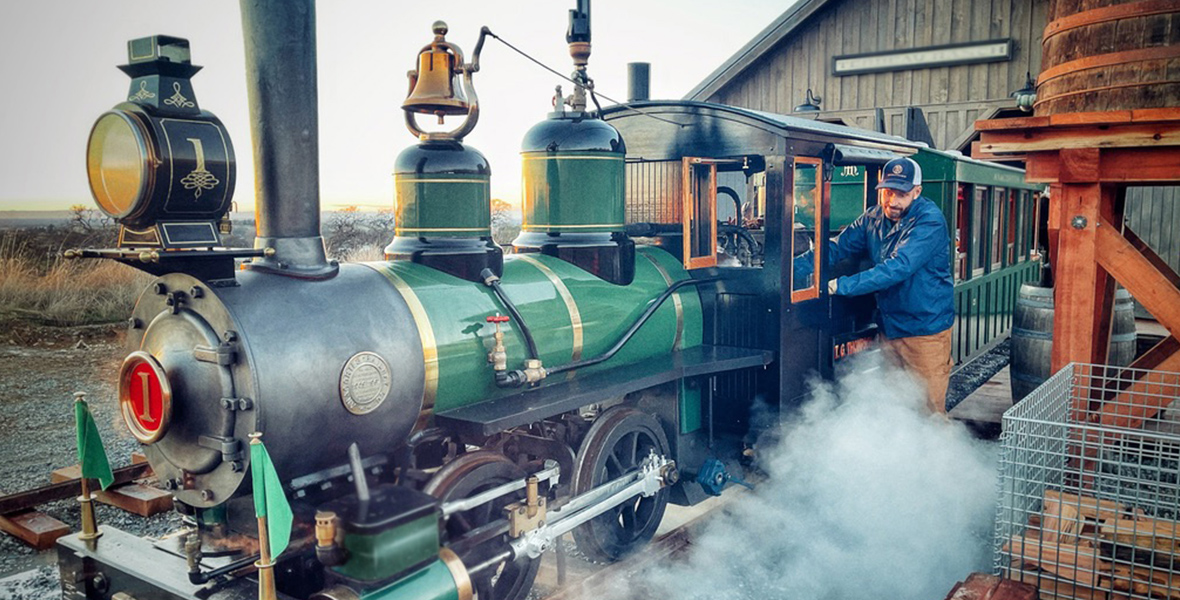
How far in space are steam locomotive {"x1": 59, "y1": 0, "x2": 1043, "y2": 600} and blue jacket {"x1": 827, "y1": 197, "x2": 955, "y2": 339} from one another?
0.39 meters

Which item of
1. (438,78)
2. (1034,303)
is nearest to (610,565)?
(438,78)

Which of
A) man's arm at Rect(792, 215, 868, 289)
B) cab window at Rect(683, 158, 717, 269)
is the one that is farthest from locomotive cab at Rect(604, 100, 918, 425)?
man's arm at Rect(792, 215, 868, 289)

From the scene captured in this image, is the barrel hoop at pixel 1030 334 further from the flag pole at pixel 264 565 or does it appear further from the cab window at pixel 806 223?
the flag pole at pixel 264 565

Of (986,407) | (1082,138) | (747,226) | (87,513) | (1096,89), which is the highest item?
(1096,89)

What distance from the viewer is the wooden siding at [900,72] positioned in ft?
38.3

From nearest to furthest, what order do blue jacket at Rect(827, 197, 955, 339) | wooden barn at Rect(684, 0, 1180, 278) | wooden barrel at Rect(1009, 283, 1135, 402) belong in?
blue jacket at Rect(827, 197, 955, 339) < wooden barrel at Rect(1009, 283, 1135, 402) < wooden barn at Rect(684, 0, 1180, 278)

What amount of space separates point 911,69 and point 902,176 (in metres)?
8.15

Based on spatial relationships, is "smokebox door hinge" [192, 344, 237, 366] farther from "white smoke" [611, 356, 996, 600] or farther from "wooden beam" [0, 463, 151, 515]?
"wooden beam" [0, 463, 151, 515]

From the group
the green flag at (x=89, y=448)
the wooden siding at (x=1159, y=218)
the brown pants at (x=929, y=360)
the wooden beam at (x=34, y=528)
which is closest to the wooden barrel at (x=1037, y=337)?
the brown pants at (x=929, y=360)

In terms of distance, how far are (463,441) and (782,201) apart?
232cm

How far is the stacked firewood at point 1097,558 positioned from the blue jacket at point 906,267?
194 cm

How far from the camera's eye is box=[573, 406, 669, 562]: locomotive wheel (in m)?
4.19

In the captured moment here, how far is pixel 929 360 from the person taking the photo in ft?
18.0

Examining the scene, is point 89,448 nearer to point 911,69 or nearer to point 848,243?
point 848,243
